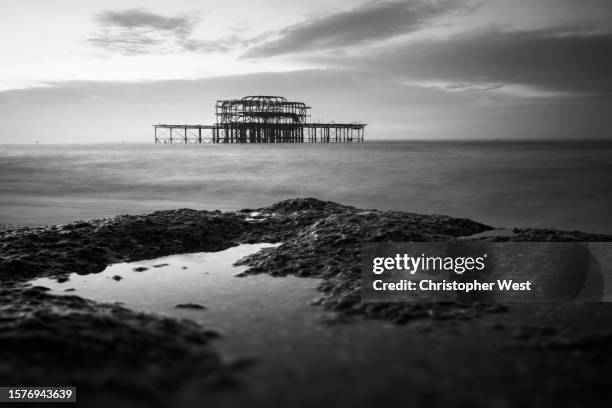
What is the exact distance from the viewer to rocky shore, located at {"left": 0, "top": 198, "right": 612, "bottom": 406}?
2.02 meters

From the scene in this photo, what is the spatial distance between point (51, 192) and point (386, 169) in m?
16.2

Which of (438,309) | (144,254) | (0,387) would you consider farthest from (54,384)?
(144,254)

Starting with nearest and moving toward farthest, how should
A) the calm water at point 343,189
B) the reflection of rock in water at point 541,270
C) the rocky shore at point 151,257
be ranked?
the rocky shore at point 151,257 → the reflection of rock in water at point 541,270 → the calm water at point 343,189

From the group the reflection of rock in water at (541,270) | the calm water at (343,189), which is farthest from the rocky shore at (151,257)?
the calm water at (343,189)

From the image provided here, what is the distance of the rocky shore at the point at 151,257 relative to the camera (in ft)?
6.63

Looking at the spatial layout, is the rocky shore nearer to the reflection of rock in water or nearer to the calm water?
the reflection of rock in water

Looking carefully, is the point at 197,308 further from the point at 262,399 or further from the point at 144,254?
the point at 144,254

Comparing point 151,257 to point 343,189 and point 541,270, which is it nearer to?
point 541,270

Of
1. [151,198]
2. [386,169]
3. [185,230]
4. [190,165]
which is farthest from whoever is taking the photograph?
[190,165]

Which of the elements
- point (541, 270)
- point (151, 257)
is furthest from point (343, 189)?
point (541, 270)

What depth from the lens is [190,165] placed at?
29109 mm

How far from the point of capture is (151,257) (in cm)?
446

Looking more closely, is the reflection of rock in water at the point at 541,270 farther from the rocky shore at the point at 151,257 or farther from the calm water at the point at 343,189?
the calm water at the point at 343,189

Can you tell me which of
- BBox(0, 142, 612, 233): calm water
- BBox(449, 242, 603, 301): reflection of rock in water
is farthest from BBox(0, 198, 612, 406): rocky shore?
BBox(0, 142, 612, 233): calm water
